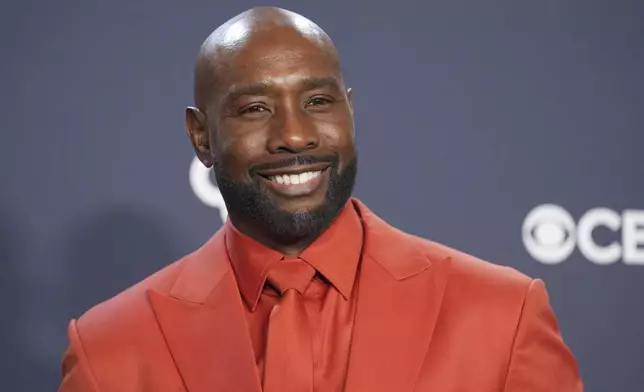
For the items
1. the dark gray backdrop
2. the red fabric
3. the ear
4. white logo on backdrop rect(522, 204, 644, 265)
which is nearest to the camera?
the red fabric

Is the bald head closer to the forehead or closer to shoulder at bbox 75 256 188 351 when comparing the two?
the forehead

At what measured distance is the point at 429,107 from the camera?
6.63ft

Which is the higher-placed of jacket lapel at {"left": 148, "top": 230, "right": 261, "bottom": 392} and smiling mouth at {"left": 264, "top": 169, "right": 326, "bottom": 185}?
smiling mouth at {"left": 264, "top": 169, "right": 326, "bottom": 185}

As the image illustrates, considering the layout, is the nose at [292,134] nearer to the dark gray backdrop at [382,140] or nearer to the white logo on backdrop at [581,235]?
the dark gray backdrop at [382,140]

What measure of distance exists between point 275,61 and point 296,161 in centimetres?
13

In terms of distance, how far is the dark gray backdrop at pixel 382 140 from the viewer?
1.91 meters

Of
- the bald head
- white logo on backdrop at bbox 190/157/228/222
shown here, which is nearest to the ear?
the bald head

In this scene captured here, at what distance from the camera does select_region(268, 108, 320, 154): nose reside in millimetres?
1349

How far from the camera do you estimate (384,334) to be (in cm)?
136

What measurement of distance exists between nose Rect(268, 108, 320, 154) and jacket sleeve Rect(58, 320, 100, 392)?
354mm

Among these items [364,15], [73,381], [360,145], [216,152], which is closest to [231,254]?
[216,152]

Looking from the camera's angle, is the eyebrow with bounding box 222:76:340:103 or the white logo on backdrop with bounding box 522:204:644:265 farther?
the white logo on backdrop with bounding box 522:204:644:265

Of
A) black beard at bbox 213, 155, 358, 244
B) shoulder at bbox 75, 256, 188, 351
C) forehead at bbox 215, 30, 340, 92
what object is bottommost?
shoulder at bbox 75, 256, 188, 351

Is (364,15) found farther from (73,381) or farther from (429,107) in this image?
(73,381)
